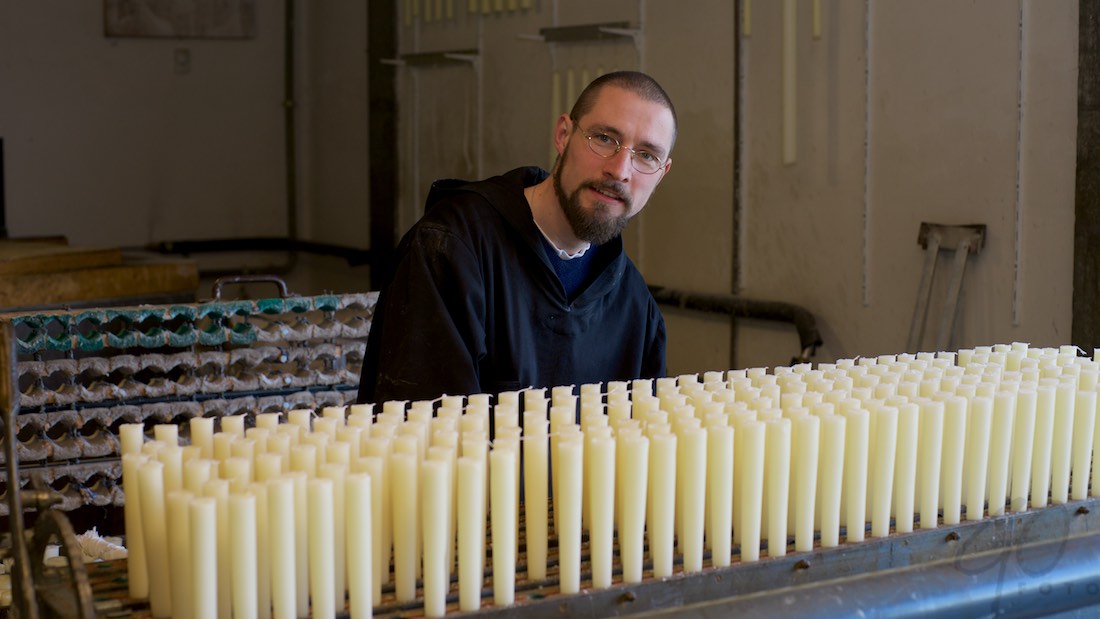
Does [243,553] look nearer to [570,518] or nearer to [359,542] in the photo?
[359,542]

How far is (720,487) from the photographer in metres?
1.65

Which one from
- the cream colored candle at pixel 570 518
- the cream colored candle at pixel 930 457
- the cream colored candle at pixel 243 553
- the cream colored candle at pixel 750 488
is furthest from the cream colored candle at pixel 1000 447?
the cream colored candle at pixel 243 553

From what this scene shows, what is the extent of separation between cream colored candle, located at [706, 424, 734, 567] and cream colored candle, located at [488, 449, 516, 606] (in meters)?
0.28

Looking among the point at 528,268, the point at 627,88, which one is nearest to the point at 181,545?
the point at 528,268

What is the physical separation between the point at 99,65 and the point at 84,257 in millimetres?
4031

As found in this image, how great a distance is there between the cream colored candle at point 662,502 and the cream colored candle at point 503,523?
0.20 meters

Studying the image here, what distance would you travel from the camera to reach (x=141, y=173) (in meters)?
8.98

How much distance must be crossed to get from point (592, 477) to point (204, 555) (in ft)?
1.60

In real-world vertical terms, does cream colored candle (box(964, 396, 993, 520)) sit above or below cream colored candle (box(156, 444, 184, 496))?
below

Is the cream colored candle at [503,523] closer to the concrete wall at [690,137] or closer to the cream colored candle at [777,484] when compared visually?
the cream colored candle at [777,484]

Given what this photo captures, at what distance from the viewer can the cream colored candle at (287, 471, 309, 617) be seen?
143 centimetres

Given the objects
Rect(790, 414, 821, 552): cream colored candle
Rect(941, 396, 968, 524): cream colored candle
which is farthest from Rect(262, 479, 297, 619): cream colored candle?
Rect(941, 396, 968, 524): cream colored candle

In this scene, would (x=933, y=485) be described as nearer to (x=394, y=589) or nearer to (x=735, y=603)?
(x=735, y=603)

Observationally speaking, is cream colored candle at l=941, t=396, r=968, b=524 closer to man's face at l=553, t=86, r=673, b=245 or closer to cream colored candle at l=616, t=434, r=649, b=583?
cream colored candle at l=616, t=434, r=649, b=583
